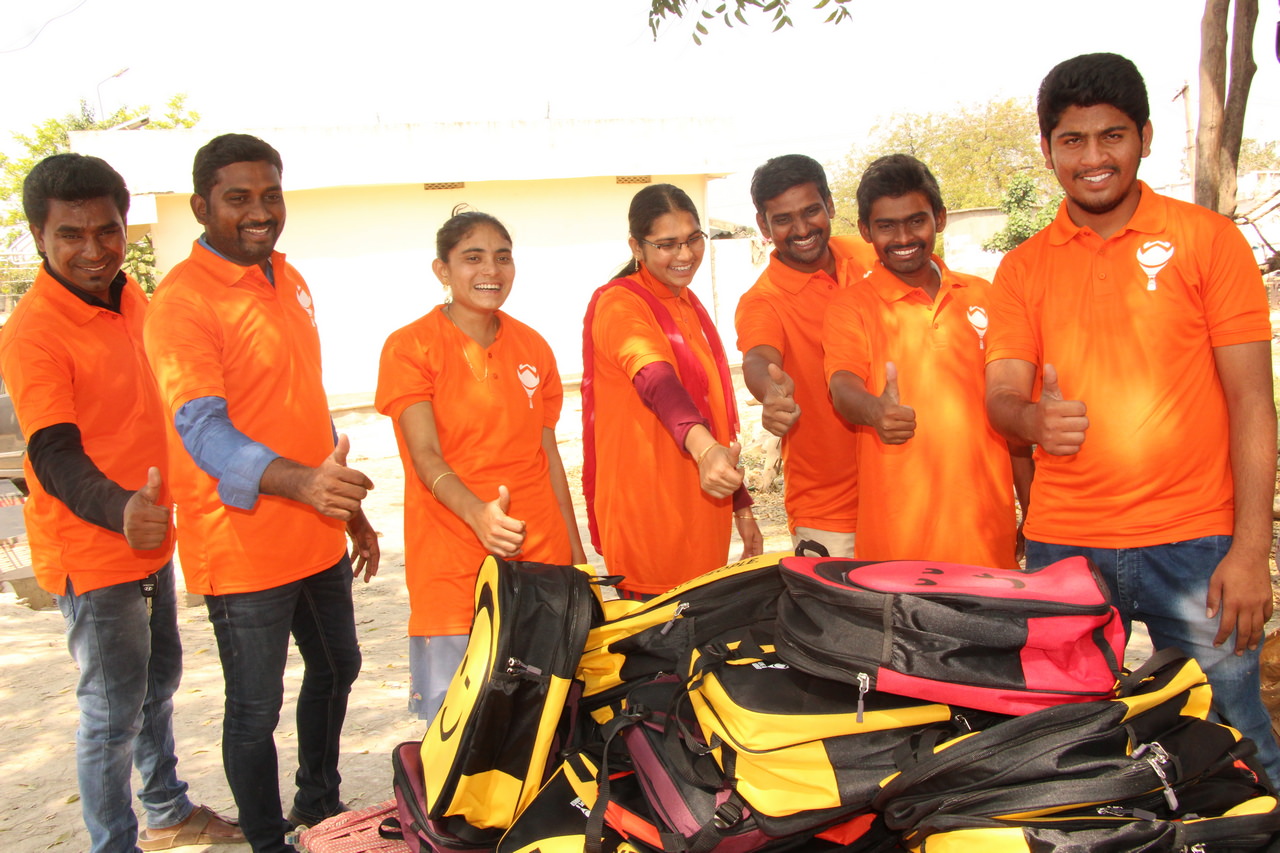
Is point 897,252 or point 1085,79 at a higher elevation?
point 1085,79

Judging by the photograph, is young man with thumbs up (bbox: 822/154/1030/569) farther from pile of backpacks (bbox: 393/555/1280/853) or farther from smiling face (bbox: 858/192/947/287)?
pile of backpacks (bbox: 393/555/1280/853)

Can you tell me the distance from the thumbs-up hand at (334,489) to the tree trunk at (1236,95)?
12.7ft

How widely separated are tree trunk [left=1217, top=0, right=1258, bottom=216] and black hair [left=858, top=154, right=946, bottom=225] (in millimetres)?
1974

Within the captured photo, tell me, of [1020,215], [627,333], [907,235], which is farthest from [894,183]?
[1020,215]

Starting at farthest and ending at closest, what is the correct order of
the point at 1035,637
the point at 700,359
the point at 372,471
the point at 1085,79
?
the point at 372,471 → the point at 700,359 → the point at 1085,79 → the point at 1035,637

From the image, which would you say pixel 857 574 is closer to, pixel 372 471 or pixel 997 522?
pixel 997 522

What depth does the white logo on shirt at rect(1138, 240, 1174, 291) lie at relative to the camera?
2.40 m

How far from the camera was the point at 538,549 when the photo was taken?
2994 millimetres

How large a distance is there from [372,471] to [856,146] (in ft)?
158

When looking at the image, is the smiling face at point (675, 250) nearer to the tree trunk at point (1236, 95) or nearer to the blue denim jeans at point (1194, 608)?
the blue denim jeans at point (1194, 608)

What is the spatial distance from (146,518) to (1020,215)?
33976mm

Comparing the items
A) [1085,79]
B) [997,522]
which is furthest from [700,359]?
[1085,79]

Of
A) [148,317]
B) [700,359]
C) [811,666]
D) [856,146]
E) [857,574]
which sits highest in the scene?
[856,146]

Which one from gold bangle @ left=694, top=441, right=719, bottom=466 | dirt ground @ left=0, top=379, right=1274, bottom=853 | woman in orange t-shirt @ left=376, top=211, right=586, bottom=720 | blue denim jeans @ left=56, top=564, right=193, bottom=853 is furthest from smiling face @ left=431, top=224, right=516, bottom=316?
dirt ground @ left=0, top=379, right=1274, bottom=853
